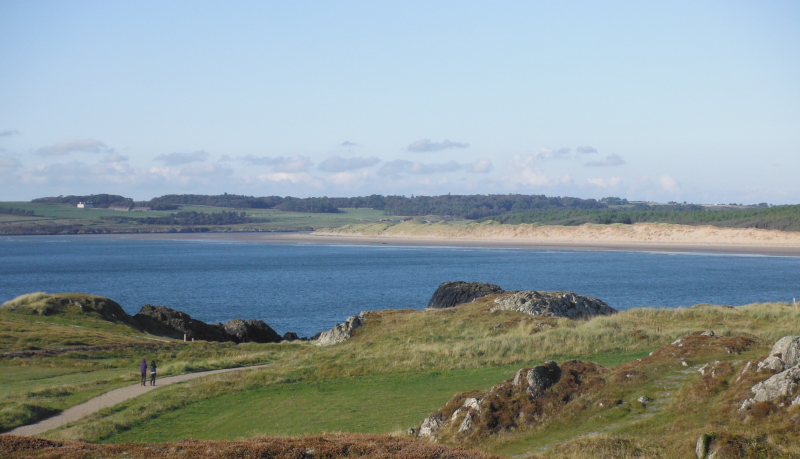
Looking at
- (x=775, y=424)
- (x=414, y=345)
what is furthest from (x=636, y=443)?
(x=414, y=345)

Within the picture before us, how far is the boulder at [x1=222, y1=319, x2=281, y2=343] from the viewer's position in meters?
46.5

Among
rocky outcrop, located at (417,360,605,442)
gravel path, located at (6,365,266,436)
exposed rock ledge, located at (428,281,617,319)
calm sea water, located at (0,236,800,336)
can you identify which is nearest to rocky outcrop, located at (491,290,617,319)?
→ exposed rock ledge, located at (428,281,617,319)

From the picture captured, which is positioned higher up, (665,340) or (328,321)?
(665,340)

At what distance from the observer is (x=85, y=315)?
46406mm

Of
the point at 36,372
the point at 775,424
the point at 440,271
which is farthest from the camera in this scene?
the point at 440,271

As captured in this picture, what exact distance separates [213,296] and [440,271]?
1464 inches

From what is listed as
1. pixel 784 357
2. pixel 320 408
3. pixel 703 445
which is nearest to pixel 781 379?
pixel 784 357

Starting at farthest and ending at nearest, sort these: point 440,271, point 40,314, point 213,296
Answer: point 440,271 → point 213,296 → point 40,314

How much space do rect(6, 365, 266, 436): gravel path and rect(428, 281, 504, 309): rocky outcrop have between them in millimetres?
20984

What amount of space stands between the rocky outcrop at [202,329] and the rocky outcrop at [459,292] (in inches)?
443

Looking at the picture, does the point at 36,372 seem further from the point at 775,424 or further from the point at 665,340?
the point at 775,424

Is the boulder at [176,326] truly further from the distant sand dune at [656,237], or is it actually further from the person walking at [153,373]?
the distant sand dune at [656,237]

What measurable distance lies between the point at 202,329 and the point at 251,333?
3352mm

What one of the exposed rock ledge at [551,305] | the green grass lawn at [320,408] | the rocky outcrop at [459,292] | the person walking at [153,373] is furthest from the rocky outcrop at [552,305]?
the person walking at [153,373]
